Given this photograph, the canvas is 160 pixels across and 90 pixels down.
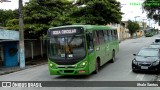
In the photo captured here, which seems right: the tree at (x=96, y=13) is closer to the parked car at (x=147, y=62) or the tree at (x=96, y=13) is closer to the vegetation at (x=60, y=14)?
the vegetation at (x=60, y=14)

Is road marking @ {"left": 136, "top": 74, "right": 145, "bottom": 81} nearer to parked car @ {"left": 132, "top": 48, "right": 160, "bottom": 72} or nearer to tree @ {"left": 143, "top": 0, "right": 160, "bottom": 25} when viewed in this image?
parked car @ {"left": 132, "top": 48, "right": 160, "bottom": 72}

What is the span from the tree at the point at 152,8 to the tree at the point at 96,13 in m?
7.47

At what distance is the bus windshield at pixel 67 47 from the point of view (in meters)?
14.9

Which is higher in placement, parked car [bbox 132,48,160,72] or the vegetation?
the vegetation

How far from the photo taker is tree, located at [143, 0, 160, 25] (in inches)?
1476

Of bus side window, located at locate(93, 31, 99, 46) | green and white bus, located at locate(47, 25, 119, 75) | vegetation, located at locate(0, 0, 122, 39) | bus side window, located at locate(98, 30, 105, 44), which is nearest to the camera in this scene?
green and white bus, located at locate(47, 25, 119, 75)

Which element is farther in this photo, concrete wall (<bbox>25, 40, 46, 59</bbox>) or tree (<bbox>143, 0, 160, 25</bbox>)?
tree (<bbox>143, 0, 160, 25</bbox>)

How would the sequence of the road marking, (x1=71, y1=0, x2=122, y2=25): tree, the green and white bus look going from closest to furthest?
1. the road marking
2. the green and white bus
3. (x1=71, y1=0, x2=122, y2=25): tree

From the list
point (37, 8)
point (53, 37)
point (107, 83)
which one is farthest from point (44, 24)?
point (107, 83)

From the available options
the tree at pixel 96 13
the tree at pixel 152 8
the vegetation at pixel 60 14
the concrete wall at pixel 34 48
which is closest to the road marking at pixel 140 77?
the vegetation at pixel 60 14

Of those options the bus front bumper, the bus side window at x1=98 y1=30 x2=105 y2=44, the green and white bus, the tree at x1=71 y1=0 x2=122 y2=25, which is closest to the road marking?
the green and white bus

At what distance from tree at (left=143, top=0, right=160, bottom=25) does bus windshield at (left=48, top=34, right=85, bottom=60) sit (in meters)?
24.3

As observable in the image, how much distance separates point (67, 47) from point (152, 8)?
27.8 metres

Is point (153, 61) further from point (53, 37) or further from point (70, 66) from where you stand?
point (53, 37)
